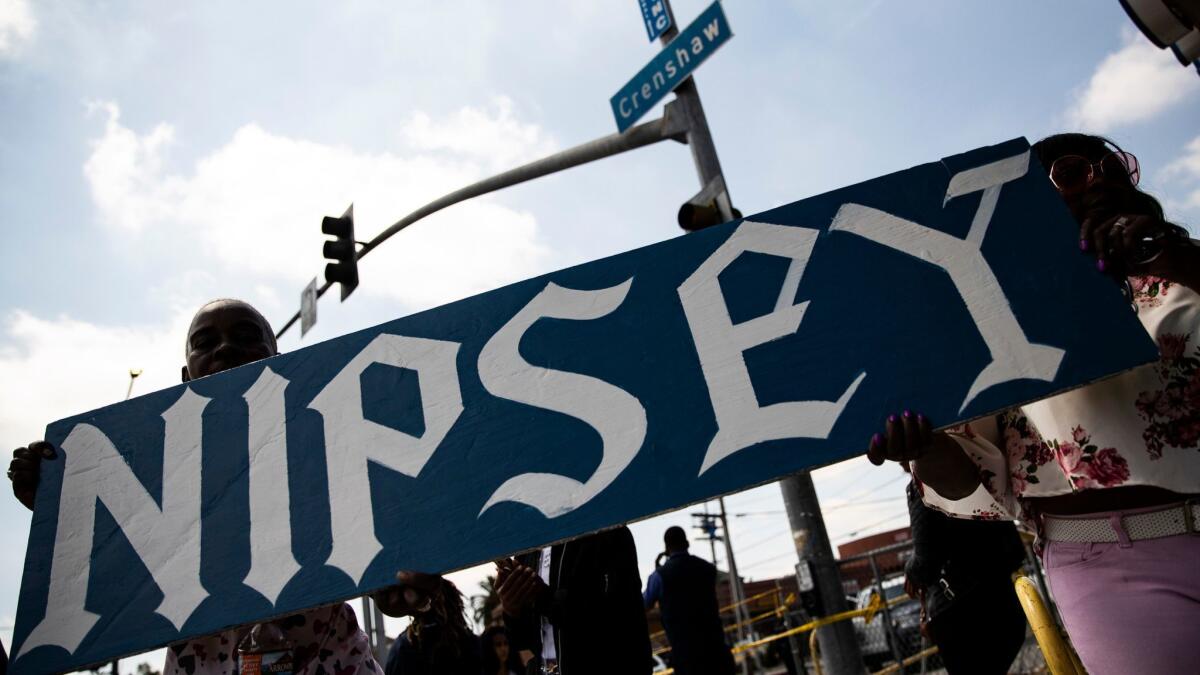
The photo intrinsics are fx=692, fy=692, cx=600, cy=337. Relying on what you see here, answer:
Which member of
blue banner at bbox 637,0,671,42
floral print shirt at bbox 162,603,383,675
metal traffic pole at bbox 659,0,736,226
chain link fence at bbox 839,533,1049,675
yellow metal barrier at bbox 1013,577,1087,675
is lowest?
chain link fence at bbox 839,533,1049,675

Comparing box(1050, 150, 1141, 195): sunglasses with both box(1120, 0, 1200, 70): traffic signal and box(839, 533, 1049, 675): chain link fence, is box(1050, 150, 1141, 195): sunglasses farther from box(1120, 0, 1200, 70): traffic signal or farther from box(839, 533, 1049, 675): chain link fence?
box(839, 533, 1049, 675): chain link fence

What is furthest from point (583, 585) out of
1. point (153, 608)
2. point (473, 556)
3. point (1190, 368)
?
point (1190, 368)

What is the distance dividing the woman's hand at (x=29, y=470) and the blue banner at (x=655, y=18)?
16.3 feet

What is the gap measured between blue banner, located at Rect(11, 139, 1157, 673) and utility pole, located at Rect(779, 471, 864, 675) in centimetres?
282

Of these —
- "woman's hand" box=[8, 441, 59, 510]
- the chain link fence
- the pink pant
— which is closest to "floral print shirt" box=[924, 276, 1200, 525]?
the pink pant

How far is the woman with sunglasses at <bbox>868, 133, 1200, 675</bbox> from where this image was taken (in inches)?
55.3

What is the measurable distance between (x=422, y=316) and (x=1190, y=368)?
6.05 feet

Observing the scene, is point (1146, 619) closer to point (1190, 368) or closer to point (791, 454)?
point (1190, 368)

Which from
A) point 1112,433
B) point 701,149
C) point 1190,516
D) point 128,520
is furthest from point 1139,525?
point 701,149

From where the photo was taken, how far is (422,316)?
199cm

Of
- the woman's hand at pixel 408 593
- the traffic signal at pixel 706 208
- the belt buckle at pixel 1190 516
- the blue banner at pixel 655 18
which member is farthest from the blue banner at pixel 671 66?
the woman's hand at pixel 408 593

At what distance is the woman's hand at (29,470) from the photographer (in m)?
1.96

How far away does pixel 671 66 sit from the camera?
5.01 meters

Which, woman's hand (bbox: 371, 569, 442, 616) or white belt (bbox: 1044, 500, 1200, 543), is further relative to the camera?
woman's hand (bbox: 371, 569, 442, 616)
